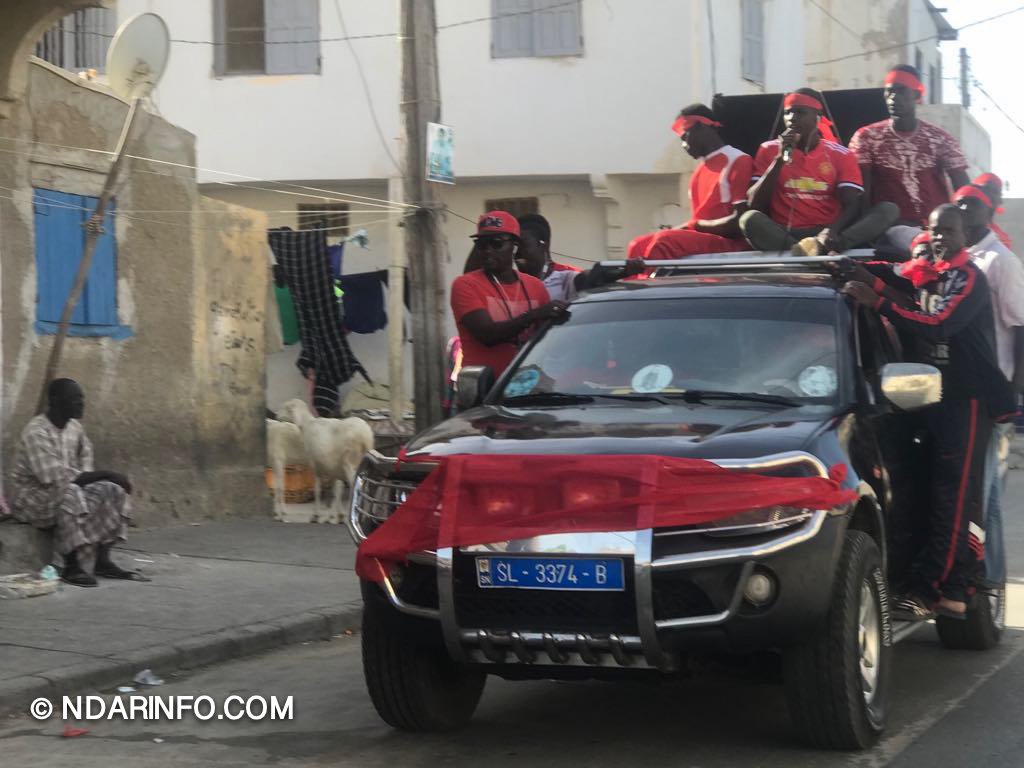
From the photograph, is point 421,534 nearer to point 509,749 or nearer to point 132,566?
point 509,749

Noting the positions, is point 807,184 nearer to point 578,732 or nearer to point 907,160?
point 907,160

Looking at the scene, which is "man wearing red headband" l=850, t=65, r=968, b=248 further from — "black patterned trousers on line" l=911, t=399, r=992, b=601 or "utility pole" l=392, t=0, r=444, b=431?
"utility pole" l=392, t=0, r=444, b=431

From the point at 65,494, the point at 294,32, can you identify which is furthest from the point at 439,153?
the point at 294,32

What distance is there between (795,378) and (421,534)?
5.80ft

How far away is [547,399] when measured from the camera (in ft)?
21.1

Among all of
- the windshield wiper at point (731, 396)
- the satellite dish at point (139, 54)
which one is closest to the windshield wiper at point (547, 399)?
the windshield wiper at point (731, 396)

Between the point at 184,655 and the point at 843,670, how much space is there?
3811 millimetres

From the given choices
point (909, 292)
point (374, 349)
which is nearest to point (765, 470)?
point (909, 292)

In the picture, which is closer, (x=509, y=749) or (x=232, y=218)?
(x=509, y=749)

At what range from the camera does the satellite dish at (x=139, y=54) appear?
36.6 ft

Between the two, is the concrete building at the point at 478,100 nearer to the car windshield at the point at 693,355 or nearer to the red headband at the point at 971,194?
the red headband at the point at 971,194

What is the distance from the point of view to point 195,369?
13.2 meters

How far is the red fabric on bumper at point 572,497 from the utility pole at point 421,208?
6008 mm

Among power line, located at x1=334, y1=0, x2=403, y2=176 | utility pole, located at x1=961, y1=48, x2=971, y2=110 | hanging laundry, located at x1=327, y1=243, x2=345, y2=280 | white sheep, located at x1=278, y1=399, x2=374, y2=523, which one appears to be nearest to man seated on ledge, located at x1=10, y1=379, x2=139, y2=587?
white sheep, located at x1=278, y1=399, x2=374, y2=523
